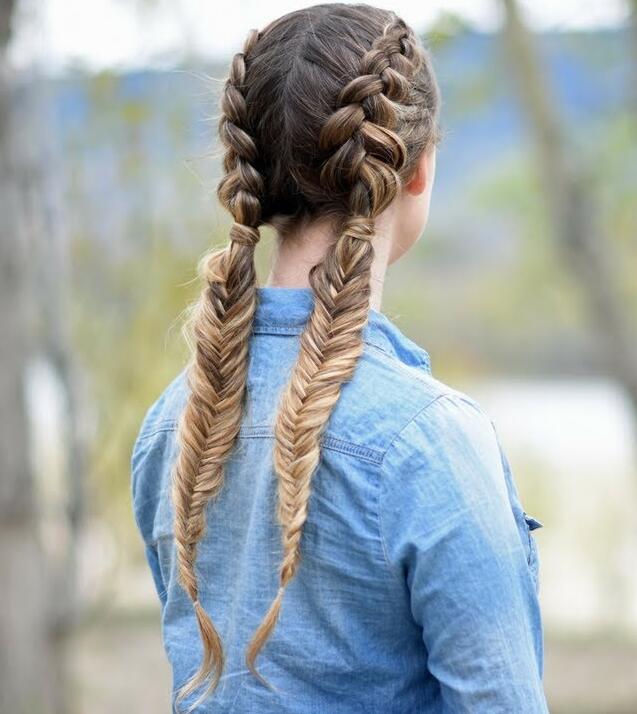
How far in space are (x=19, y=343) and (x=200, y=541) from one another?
2.69m

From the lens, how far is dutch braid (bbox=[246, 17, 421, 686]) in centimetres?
121

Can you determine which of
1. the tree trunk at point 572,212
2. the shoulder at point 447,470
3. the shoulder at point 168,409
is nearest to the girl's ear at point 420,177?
the shoulder at point 447,470

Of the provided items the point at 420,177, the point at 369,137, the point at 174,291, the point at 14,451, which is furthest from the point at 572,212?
the point at 369,137

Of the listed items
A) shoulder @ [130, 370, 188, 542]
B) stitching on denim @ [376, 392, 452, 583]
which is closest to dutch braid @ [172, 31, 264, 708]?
shoulder @ [130, 370, 188, 542]

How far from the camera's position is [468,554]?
1144 millimetres

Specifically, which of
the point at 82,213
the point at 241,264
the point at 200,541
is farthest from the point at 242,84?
the point at 82,213

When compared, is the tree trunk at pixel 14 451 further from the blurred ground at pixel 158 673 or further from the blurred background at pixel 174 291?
the blurred ground at pixel 158 673

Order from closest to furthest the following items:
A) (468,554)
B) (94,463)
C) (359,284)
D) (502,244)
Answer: (468,554) < (359,284) < (94,463) < (502,244)

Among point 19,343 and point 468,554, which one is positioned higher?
point 468,554

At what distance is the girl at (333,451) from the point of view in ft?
3.82

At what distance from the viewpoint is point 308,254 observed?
132cm

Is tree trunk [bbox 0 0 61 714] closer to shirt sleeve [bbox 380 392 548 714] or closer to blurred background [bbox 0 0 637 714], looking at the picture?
blurred background [bbox 0 0 637 714]

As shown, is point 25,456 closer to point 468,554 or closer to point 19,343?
point 19,343

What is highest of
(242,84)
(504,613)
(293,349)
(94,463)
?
(242,84)
